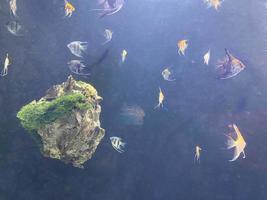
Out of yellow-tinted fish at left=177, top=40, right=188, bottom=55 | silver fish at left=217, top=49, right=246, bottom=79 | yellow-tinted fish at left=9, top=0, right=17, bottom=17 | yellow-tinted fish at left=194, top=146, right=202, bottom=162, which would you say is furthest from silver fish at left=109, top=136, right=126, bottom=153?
yellow-tinted fish at left=9, top=0, right=17, bottom=17

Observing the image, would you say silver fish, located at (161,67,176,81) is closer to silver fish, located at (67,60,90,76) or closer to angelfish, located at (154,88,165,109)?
angelfish, located at (154,88,165,109)

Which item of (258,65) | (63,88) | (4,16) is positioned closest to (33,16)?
(4,16)

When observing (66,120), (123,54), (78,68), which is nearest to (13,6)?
(78,68)

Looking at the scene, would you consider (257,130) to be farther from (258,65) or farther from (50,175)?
(50,175)

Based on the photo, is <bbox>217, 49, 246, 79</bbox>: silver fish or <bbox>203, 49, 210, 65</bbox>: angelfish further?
<bbox>203, 49, 210, 65</bbox>: angelfish

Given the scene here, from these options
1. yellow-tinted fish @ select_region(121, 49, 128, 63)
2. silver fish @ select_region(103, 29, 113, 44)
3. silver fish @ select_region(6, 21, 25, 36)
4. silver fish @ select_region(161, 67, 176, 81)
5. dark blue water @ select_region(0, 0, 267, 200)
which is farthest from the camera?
silver fish @ select_region(161, 67, 176, 81)

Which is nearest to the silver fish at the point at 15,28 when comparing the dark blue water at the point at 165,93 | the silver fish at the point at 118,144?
the dark blue water at the point at 165,93
